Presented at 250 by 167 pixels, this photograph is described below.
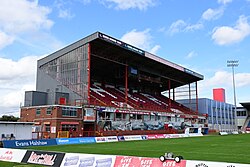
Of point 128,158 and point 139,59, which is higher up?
point 139,59

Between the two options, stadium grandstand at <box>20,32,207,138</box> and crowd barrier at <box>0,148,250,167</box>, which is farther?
stadium grandstand at <box>20,32,207,138</box>

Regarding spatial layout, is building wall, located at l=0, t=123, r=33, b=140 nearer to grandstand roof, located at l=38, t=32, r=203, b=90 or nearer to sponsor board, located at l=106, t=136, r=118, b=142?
sponsor board, located at l=106, t=136, r=118, b=142

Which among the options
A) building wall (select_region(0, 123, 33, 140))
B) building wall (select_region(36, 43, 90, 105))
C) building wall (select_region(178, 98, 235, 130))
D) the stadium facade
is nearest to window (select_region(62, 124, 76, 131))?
building wall (select_region(36, 43, 90, 105))

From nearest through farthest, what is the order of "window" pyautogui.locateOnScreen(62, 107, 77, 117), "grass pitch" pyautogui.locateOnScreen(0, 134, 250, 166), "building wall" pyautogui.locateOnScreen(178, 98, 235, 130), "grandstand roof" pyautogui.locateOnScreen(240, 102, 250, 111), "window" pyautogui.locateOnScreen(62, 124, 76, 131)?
"grass pitch" pyautogui.locateOnScreen(0, 134, 250, 166) → "window" pyautogui.locateOnScreen(62, 124, 76, 131) → "window" pyautogui.locateOnScreen(62, 107, 77, 117) → "building wall" pyautogui.locateOnScreen(178, 98, 235, 130) → "grandstand roof" pyautogui.locateOnScreen(240, 102, 250, 111)

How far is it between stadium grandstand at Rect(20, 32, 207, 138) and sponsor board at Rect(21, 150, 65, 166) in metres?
30.9

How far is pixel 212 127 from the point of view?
104 metres

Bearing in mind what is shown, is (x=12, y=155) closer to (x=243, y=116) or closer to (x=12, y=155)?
(x=12, y=155)

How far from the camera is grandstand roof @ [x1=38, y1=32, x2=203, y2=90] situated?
2293 inches

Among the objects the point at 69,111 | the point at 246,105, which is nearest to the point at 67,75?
the point at 69,111

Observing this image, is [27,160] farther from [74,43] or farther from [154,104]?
[154,104]

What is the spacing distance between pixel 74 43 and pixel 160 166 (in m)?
49.5

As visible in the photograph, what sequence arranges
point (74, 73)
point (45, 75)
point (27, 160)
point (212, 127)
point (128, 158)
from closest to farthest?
point (128, 158)
point (27, 160)
point (74, 73)
point (45, 75)
point (212, 127)

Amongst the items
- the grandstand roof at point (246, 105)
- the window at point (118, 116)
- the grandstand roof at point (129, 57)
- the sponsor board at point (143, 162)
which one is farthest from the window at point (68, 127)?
the grandstand roof at point (246, 105)

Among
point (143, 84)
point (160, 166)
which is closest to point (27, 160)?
point (160, 166)
